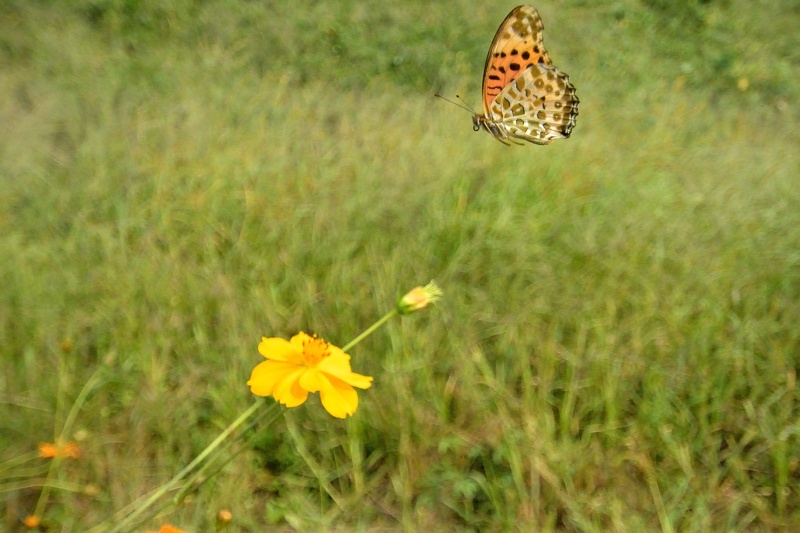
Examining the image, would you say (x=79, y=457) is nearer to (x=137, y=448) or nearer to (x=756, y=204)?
(x=137, y=448)

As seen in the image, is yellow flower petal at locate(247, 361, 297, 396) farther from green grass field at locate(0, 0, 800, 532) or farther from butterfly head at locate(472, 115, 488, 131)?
green grass field at locate(0, 0, 800, 532)

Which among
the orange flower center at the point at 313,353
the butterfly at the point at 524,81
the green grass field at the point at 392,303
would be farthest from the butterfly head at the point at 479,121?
the green grass field at the point at 392,303

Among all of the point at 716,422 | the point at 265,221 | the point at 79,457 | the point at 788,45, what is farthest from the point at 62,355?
the point at 788,45

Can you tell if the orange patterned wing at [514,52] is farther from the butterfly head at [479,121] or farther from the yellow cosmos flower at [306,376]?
the yellow cosmos flower at [306,376]

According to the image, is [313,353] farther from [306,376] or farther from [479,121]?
[479,121]

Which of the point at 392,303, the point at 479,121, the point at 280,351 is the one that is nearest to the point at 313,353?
the point at 280,351

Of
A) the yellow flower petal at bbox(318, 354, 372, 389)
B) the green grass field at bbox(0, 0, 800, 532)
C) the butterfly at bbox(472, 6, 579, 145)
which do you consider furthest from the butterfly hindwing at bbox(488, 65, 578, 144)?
the green grass field at bbox(0, 0, 800, 532)
